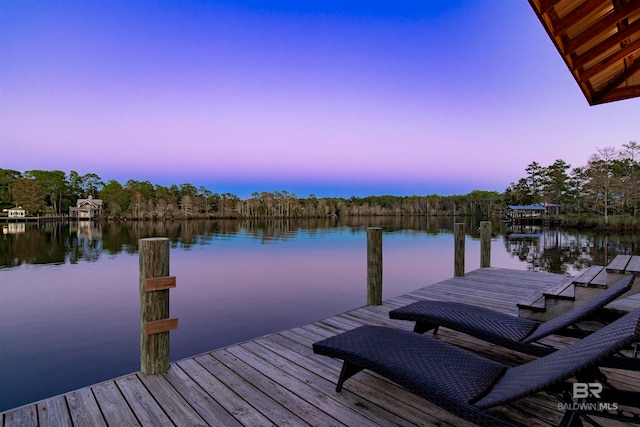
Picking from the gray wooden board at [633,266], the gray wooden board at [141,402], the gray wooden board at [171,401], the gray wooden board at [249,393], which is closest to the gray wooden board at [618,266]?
the gray wooden board at [633,266]

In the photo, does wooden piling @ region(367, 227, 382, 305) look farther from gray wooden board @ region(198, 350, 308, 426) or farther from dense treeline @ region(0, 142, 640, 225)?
dense treeline @ region(0, 142, 640, 225)

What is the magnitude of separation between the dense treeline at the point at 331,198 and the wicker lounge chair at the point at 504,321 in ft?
115

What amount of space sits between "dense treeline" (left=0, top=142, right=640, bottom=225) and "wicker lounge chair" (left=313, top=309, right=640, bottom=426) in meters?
36.1

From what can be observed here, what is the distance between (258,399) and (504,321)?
1.93m

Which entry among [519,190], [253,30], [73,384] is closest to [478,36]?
[253,30]

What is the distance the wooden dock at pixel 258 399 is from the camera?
190 centimetres

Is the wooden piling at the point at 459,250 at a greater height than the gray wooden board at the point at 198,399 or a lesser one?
greater

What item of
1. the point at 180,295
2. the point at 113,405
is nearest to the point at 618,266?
the point at 113,405

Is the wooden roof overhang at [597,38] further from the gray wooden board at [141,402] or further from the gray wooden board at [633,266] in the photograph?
the gray wooden board at [141,402]

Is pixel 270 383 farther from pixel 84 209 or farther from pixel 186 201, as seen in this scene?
pixel 84 209

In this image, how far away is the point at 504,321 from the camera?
8.36ft

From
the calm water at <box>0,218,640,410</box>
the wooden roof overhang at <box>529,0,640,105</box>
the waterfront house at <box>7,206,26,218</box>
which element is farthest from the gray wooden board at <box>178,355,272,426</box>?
the waterfront house at <box>7,206,26,218</box>

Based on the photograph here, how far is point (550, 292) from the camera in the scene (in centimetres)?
303

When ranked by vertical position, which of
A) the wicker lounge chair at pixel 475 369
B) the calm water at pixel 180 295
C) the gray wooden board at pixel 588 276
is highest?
the gray wooden board at pixel 588 276
